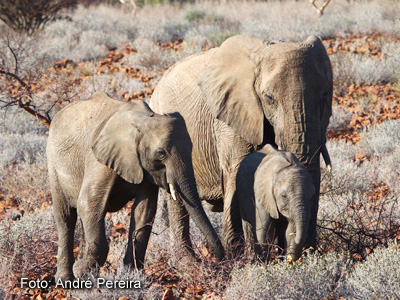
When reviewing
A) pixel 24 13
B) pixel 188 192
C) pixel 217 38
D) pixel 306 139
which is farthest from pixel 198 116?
pixel 24 13

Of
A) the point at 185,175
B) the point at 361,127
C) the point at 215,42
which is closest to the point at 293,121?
the point at 185,175

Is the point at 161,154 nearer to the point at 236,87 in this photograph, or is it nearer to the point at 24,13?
the point at 236,87

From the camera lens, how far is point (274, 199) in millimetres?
5949

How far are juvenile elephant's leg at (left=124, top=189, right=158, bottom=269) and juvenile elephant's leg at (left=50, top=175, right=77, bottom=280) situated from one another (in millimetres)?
628

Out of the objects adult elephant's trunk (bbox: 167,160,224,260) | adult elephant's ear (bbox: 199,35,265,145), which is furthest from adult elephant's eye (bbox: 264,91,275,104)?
adult elephant's trunk (bbox: 167,160,224,260)

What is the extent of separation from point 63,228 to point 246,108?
1.99 m

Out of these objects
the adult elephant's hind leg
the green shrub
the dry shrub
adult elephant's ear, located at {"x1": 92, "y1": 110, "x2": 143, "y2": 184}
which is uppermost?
adult elephant's ear, located at {"x1": 92, "y1": 110, "x2": 143, "y2": 184}

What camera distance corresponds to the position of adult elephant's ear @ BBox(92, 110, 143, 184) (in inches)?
230

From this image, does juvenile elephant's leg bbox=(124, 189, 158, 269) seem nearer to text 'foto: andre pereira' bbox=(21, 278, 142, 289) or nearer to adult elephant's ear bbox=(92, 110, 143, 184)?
text 'foto: andre pereira' bbox=(21, 278, 142, 289)

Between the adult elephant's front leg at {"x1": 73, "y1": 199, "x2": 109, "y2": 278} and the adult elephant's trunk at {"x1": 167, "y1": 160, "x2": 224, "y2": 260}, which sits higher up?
the adult elephant's trunk at {"x1": 167, "y1": 160, "x2": 224, "y2": 260}

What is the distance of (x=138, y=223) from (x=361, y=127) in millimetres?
7373

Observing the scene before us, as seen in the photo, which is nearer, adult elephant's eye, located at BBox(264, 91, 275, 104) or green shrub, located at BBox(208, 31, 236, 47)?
adult elephant's eye, located at BBox(264, 91, 275, 104)

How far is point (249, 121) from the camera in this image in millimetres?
6582

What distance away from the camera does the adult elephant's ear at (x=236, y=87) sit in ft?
21.6
